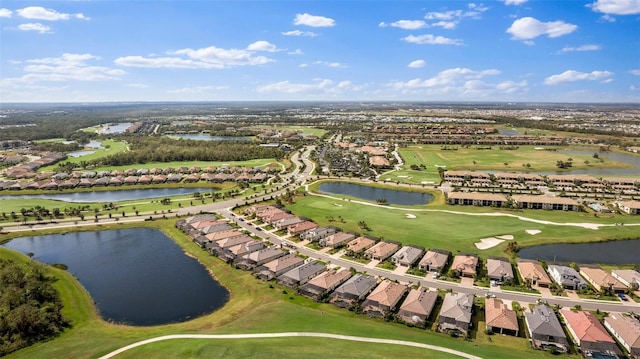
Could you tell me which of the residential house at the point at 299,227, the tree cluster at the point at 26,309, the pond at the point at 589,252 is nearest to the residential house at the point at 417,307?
the pond at the point at 589,252

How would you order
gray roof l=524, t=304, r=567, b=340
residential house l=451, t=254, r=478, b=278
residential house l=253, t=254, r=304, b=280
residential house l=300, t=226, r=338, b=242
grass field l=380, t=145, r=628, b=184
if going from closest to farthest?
gray roof l=524, t=304, r=567, b=340, residential house l=451, t=254, r=478, b=278, residential house l=253, t=254, r=304, b=280, residential house l=300, t=226, r=338, b=242, grass field l=380, t=145, r=628, b=184

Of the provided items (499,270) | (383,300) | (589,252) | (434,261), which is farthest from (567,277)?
(383,300)

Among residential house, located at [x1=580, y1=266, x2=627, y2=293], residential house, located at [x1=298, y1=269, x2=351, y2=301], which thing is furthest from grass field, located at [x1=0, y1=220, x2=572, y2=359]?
residential house, located at [x1=580, y1=266, x2=627, y2=293]

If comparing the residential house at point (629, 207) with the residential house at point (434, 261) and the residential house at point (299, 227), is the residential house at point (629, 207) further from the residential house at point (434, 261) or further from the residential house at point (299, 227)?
the residential house at point (299, 227)

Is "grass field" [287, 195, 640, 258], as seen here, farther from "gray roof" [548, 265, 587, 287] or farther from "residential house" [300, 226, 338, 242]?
"gray roof" [548, 265, 587, 287]

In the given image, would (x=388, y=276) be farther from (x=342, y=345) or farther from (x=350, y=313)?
(x=342, y=345)

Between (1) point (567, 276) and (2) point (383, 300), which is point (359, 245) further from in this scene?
(1) point (567, 276)
